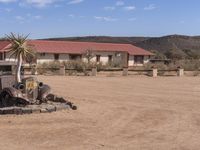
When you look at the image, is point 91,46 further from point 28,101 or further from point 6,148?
point 6,148

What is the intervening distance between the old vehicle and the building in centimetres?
4200

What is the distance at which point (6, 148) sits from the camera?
11.0 m

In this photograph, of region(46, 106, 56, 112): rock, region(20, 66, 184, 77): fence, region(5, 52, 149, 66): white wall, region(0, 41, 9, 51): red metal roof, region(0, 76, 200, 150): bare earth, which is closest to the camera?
region(0, 76, 200, 150): bare earth

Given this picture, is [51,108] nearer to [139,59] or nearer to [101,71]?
[101,71]

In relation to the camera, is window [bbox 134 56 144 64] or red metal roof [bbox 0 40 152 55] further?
window [bbox 134 56 144 64]

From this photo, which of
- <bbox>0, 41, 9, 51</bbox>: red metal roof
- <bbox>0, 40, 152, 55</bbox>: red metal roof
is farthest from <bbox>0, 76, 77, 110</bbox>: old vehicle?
<bbox>0, 40, 152, 55</bbox>: red metal roof

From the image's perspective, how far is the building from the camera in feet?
210

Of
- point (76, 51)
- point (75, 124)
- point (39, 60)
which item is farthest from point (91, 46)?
point (75, 124)

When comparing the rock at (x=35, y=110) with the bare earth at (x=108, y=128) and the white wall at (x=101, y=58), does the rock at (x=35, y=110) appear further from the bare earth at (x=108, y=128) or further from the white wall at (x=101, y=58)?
the white wall at (x=101, y=58)

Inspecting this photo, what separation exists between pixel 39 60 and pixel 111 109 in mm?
47125

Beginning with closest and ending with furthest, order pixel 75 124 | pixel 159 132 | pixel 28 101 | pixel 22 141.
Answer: pixel 22 141, pixel 159 132, pixel 75 124, pixel 28 101

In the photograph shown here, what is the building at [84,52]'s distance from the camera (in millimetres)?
64125

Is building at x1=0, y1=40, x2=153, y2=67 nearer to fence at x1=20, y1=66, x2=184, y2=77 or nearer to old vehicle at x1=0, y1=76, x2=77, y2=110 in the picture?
fence at x1=20, y1=66, x2=184, y2=77

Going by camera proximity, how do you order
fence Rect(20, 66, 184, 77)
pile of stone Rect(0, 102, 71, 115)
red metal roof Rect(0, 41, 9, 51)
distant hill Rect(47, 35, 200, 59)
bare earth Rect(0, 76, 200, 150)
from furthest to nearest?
distant hill Rect(47, 35, 200, 59), red metal roof Rect(0, 41, 9, 51), fence Rect(20, 66, 184, 77), pile of stone Rect(0, 102, 71, 115), bare earth Rect(0, 76, 200, 150)
